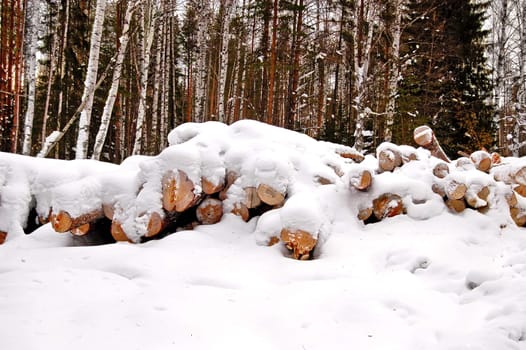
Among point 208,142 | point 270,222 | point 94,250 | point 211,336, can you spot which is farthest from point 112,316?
point 208,142

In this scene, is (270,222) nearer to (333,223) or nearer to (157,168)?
(333,223)

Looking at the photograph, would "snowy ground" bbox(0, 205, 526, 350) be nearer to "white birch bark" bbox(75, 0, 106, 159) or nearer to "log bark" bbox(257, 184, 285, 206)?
"log bark" bbox(257, 184, 285, 206)

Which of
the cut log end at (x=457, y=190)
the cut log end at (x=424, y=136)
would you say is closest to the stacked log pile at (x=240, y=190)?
the cut log end at (x=457, y=190)

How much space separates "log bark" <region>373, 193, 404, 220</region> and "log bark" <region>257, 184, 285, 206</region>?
1364 mm

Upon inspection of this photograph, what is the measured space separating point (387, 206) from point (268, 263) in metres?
1.99

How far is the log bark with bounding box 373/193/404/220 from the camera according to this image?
489cm

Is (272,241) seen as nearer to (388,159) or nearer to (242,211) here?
(242,211)

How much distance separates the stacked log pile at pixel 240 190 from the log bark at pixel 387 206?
14mm

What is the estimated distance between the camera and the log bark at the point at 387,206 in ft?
16.0

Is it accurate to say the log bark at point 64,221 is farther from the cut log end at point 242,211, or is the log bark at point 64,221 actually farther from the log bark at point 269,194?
the log bark at point 269,194

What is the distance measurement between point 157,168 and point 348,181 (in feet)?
8.84

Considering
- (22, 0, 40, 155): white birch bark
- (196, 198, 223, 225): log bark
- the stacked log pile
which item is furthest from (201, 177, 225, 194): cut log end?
(22, 0, 40, 155): white birch bark

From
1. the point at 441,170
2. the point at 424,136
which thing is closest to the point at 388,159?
the point at 441,170

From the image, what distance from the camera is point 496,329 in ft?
7.89
